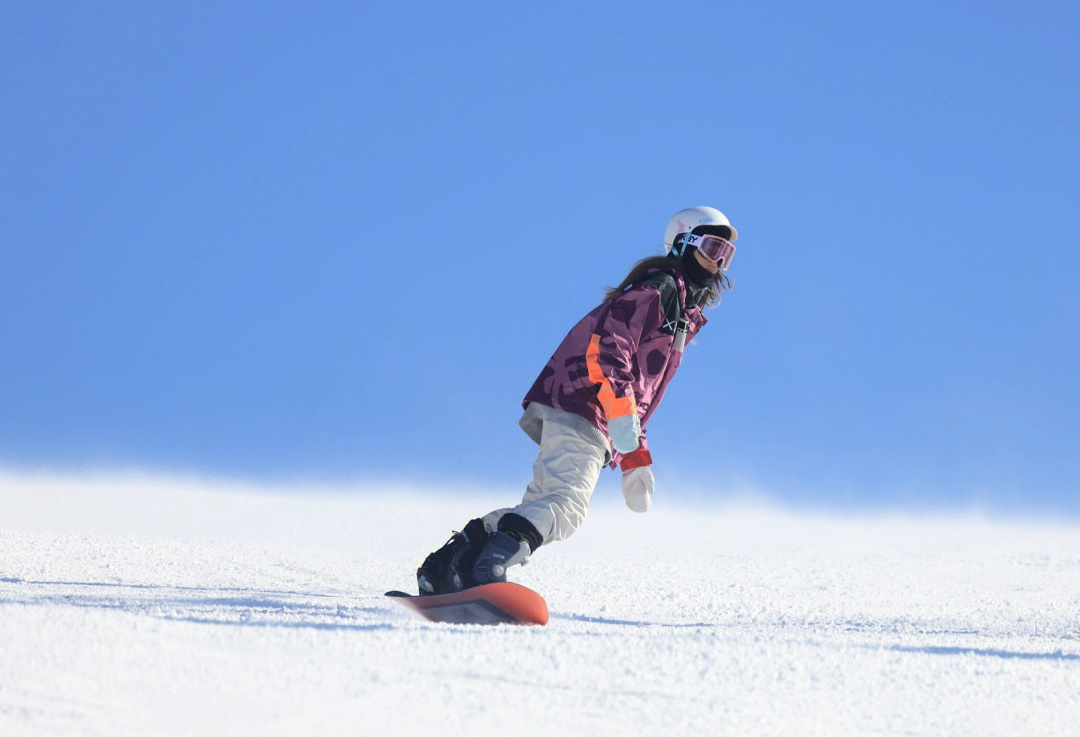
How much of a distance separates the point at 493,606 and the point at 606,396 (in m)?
0.87

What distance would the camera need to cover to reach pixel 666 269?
4.37m

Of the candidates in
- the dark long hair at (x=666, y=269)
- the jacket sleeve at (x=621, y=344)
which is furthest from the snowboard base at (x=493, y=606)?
the dark long hair at (x=666, y=269)

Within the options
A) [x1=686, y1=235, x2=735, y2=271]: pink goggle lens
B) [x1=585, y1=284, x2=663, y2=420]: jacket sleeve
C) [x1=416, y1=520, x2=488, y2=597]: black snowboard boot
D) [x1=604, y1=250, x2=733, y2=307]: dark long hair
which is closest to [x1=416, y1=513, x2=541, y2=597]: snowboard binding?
[x1=416, y1=520, x2=488, y2=597]: black snowboard boot

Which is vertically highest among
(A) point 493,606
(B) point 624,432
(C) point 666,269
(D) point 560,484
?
(C) point 666,269

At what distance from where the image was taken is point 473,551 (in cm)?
387

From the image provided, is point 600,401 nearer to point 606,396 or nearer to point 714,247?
point 606,396

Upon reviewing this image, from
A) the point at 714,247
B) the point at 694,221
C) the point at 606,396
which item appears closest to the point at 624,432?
the point at 606,396

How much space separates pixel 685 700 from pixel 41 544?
5.35 metres

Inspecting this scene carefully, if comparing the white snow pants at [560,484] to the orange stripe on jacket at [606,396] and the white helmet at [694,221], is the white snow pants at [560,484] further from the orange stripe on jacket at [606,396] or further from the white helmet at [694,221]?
the white helmet at [694,221]

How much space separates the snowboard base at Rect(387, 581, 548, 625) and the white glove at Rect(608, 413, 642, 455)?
2.08ft

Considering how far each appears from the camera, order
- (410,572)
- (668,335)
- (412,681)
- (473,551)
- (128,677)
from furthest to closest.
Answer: (410,572) < (668,335) < (473,551) < (412,681) < (128,677)

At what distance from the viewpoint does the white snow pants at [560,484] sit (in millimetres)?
3871

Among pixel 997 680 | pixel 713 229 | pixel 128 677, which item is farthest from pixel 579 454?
pixel 128 677

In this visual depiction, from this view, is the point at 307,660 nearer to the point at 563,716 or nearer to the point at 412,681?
the point at 412,681
